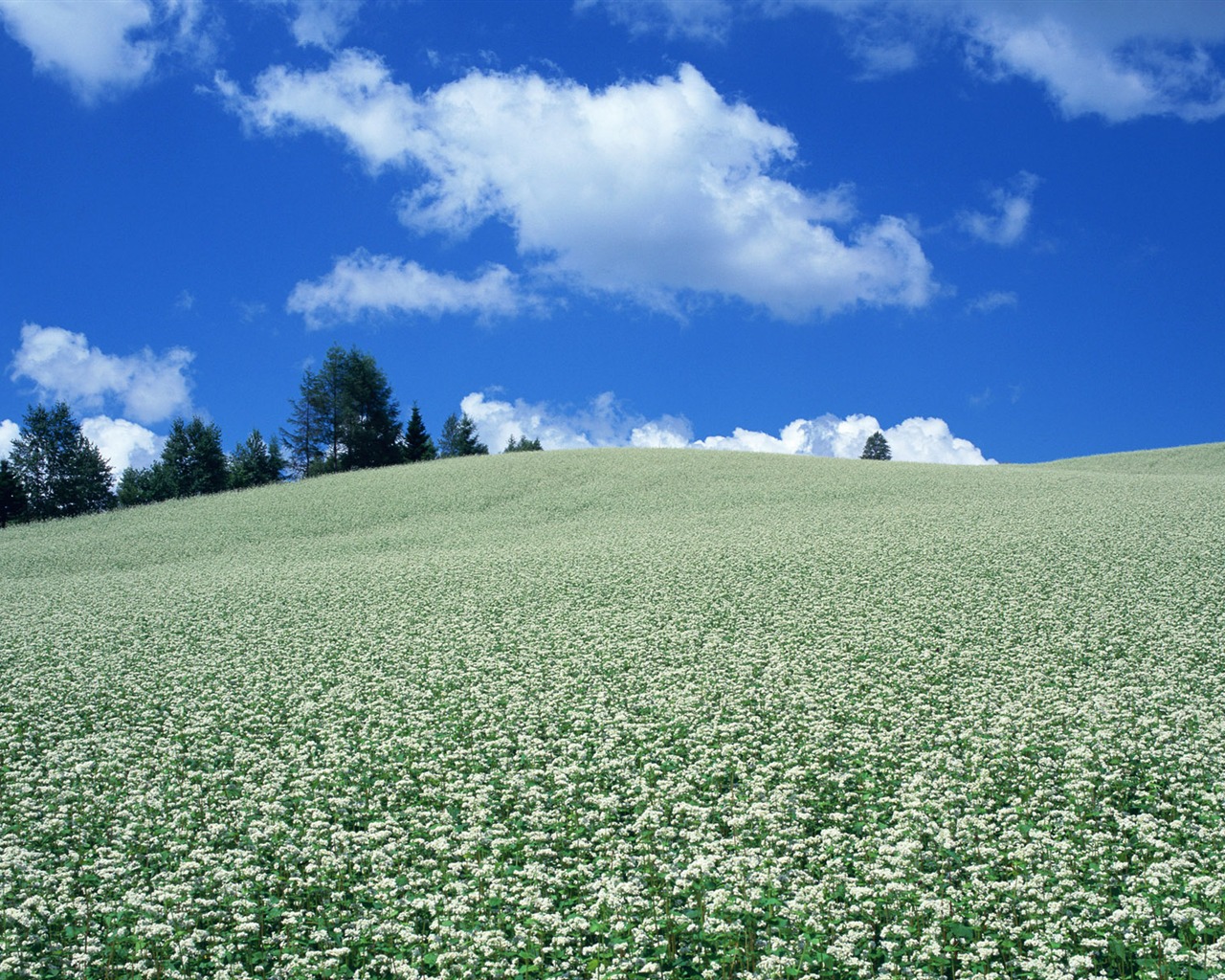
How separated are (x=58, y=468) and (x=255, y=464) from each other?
13677 mm

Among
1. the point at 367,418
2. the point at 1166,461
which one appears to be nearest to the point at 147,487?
the point at 367,418

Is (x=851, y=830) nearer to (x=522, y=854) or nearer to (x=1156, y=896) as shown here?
(x=1156, y=896)

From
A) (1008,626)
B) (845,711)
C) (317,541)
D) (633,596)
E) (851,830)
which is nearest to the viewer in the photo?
(851,830)

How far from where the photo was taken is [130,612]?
944 inches

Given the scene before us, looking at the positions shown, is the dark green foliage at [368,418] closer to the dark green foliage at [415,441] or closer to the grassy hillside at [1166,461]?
the dark green foliage at [415,441]

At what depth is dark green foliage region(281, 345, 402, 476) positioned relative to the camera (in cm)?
7419

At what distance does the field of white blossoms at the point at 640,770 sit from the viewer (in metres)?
7.46

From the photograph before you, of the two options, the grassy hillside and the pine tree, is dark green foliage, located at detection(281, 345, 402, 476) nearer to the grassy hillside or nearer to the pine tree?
the pine tree

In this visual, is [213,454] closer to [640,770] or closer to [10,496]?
[10,496]

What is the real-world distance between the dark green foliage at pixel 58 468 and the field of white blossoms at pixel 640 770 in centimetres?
4284

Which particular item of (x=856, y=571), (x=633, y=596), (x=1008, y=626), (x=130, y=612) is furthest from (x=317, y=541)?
(x=1008, y=626)

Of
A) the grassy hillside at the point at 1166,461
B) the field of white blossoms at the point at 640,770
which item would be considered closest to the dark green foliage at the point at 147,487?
the field of white blossoms at the point at 640,770

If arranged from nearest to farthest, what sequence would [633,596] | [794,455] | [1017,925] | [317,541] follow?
[1017,925] < [633,596] < [317,541] < [794,455]

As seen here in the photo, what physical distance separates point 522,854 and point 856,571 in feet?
54.3
